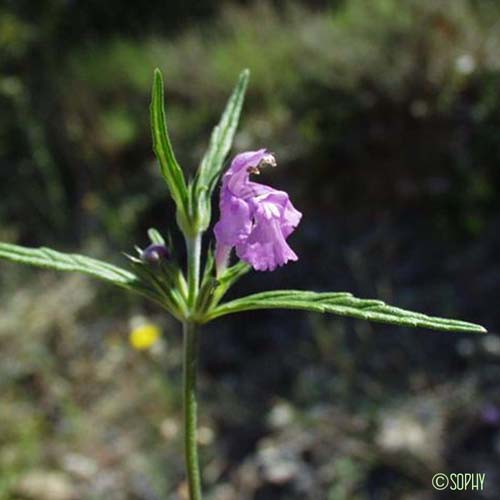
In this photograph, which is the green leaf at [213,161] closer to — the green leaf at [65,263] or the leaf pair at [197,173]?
the leaf pair at [197,173]

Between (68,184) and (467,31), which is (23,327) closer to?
(68,184)

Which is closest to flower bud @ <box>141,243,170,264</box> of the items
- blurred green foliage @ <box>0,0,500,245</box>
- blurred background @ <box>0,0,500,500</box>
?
blurred background @ <box>0,0,500,500</box>

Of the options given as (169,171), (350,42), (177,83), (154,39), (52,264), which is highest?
(154,39)

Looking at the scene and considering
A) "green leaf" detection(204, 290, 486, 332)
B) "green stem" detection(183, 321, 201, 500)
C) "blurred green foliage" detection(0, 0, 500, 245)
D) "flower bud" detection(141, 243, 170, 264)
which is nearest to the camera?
"green leaf" detection(204, 290, 486, 332)

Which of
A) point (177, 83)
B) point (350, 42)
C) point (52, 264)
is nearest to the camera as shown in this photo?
point (52, 264)

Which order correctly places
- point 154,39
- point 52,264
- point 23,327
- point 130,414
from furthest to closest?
point 154,39 < point 23,327 < point 130,414 < point 52,264

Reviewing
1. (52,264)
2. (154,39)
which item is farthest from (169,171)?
(154,39)

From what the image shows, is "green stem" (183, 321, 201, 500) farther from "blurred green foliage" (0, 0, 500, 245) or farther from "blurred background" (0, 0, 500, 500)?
"blurred green foliage" (0, 0, 500, 245)

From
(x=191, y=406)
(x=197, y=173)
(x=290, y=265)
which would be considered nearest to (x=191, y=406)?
(x=191, y=406)
